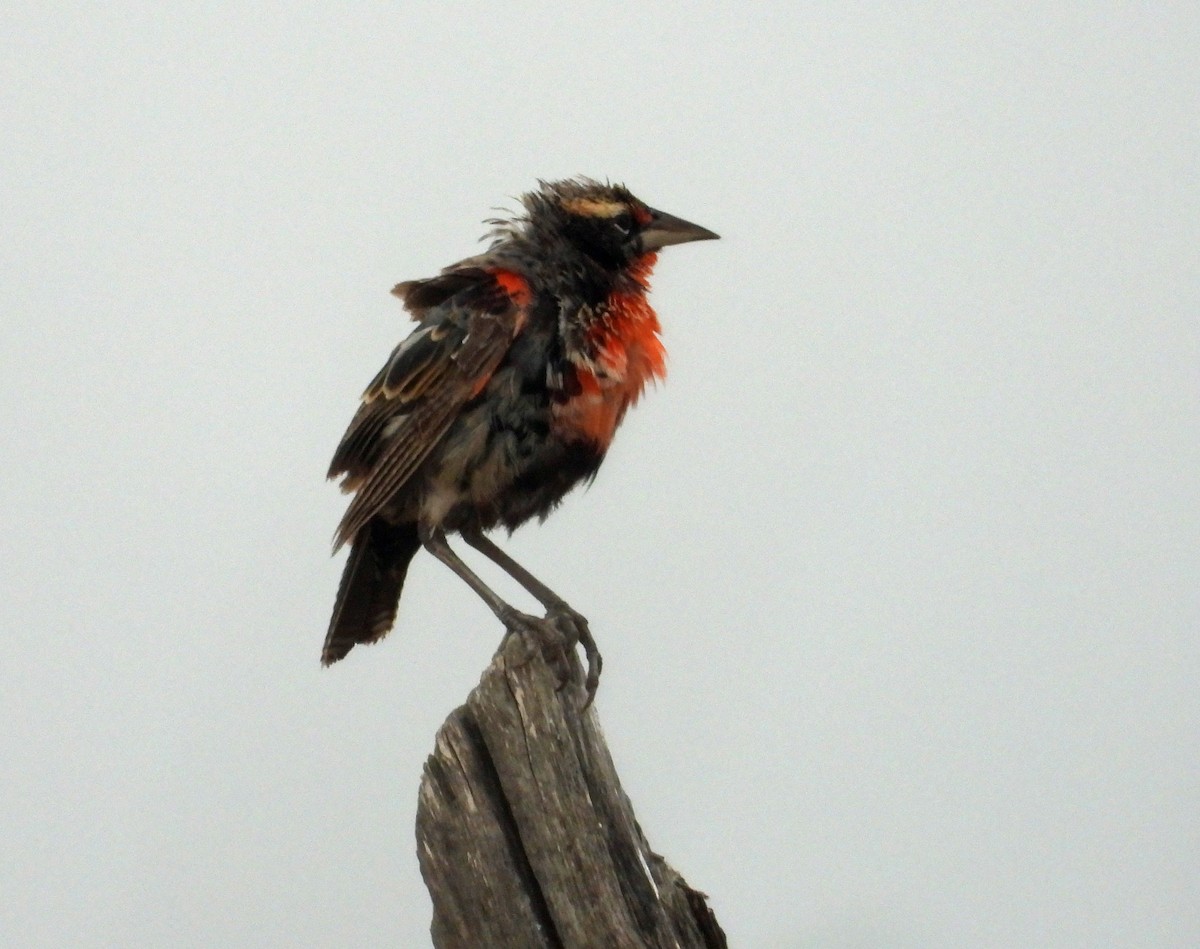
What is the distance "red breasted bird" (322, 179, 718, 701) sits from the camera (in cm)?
367

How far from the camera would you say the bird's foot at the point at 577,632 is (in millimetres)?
3576

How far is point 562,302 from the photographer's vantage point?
376cm

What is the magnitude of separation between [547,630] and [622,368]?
2.48 feet

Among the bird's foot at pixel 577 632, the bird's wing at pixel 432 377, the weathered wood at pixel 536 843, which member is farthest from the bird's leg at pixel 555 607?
the bird's wing at pixel 432 377

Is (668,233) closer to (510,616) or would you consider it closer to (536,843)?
(510,616)

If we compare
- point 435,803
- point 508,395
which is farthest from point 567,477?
point 435,803

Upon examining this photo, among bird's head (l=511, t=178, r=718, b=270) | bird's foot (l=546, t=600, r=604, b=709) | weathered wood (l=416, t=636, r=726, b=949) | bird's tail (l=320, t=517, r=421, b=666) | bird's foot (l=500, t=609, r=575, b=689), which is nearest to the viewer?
weathered wood (l=416, t=636, r=726, b=949)

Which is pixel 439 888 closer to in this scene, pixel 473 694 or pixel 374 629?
pixel 473 694

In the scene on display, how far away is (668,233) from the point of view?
3.93m

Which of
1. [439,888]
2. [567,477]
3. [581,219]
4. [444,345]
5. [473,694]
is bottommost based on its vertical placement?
[439,888]

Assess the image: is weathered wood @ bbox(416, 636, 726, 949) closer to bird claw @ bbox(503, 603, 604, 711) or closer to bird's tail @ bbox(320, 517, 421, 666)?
bird claw @ bbox(503, 603, 604, 711)

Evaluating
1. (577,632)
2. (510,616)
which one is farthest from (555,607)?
(510,616)

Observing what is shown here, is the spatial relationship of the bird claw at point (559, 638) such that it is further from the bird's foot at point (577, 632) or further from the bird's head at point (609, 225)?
the bird's head at point (609, 225)

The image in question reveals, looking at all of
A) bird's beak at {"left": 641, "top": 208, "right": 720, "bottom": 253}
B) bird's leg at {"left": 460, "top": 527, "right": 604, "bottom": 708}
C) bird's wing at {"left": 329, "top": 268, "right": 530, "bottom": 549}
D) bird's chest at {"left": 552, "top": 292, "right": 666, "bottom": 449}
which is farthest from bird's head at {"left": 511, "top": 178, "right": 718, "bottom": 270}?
bird's leg at {"left": 460, "top": 527, "right": 604, "bottom": 708}
